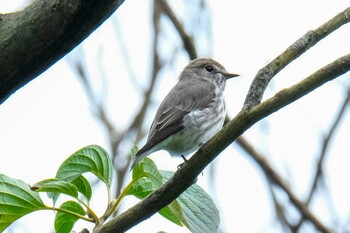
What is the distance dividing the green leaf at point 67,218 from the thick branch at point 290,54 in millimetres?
786

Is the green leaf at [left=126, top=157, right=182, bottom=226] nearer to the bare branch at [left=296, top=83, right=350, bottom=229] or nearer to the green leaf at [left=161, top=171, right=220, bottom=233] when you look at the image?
the green leaf at [left=161, top=171, right=220, bottom=233]

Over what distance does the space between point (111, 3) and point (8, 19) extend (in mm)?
349

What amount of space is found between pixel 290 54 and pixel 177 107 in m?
2.95

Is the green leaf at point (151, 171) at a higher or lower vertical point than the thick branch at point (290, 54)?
lower

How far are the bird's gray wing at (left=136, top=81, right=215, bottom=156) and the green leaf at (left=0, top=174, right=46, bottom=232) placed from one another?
7.62 ft

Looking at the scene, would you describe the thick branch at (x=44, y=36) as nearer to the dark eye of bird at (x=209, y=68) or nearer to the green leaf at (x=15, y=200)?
the green leaf at (x=15, y=200)

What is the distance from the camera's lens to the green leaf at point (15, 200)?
7.29 ft

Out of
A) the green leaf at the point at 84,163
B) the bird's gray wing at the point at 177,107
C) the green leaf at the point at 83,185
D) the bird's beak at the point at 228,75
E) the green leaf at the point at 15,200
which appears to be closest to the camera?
the green leaf at the point at 15,200

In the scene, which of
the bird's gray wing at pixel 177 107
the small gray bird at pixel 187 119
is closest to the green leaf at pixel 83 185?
the small gray bird at pixel 187 119

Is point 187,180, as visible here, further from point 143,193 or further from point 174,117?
point 174,117

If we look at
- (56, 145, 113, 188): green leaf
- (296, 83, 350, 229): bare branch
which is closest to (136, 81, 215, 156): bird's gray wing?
(296, 83, 350, 229): bare branch

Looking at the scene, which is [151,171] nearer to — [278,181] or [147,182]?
[147,182]

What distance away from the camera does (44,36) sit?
1.85 metres

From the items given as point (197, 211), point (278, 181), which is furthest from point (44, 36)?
point (278, 181)
